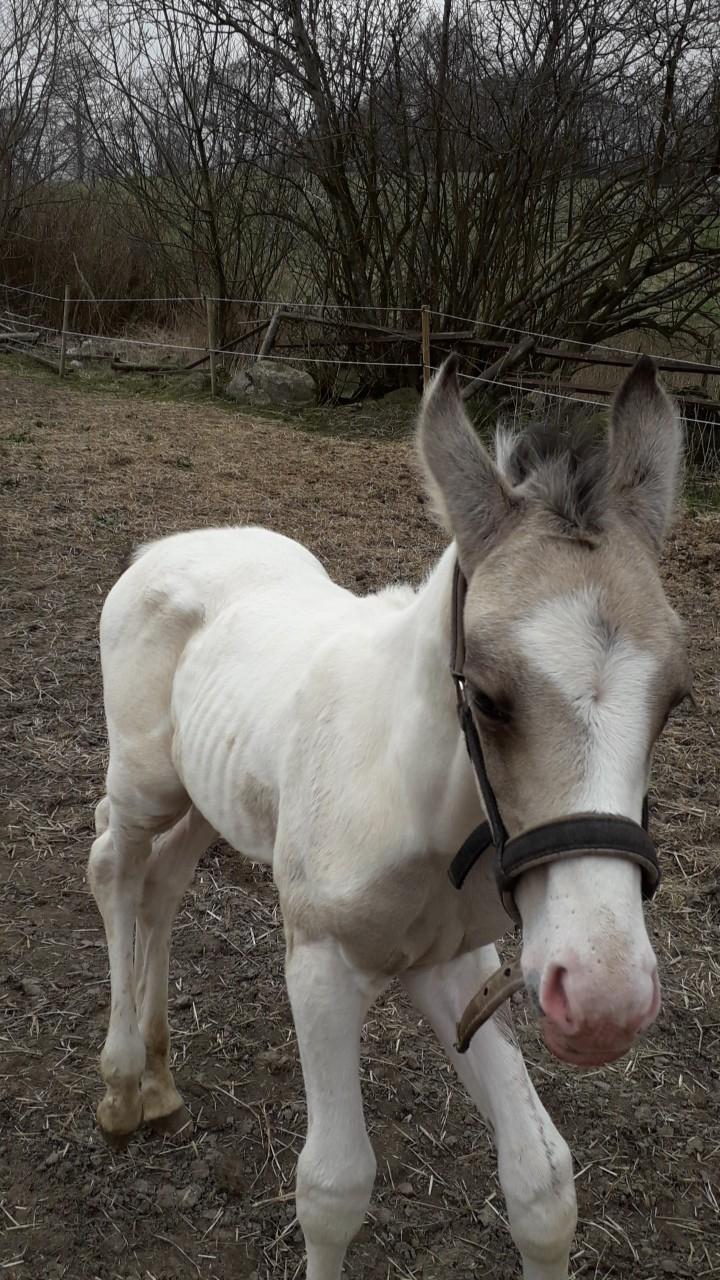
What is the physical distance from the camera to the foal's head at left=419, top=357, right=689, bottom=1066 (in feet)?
4.17

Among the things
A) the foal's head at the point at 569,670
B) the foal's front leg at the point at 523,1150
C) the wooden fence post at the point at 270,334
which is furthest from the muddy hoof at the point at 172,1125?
the wooden fence post at the point at 270,334

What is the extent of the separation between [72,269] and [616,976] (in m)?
19.7

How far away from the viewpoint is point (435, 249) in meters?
12.9

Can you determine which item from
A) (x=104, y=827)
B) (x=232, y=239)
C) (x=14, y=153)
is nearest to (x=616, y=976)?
(x=104, y=827)

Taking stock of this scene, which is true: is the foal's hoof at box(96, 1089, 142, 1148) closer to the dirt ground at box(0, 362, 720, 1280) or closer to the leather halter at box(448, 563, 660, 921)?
the dirt ground at box(0, 362, 720, 1280)

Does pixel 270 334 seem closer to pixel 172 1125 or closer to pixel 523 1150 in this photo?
pixel 172 1125

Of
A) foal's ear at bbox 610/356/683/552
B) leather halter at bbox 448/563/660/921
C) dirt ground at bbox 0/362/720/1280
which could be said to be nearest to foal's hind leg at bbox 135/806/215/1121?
dirt ground at bbox 0/362/720/1280

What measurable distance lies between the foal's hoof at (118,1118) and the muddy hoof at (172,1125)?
0.07 meters

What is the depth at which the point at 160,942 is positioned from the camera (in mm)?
2789

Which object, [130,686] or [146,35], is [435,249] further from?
[130,686]

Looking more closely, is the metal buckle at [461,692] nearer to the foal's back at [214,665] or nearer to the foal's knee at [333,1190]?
the foal's back at [214,665]

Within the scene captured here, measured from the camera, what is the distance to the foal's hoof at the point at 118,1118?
255 cm

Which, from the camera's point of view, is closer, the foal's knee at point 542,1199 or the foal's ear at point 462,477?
the foal's ear at point 462,477

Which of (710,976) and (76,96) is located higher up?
(76,96)
